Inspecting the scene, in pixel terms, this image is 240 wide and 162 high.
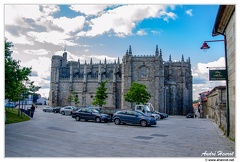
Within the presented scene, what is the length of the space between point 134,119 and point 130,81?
32.1 metres

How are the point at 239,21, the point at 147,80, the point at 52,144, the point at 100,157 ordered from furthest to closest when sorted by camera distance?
1. the point at 147,80
2. the point at 52,144
3. the point at 239,21
4. the point at 100,157

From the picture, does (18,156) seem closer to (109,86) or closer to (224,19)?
(224,19)

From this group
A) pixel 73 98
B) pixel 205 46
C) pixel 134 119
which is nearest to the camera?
pixel 205 46

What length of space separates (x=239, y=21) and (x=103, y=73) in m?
58.2

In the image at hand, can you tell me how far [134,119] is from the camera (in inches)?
739

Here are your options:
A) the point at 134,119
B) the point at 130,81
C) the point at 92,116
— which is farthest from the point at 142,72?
the point at 134,119

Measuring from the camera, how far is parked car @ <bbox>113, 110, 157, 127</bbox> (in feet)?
60.3

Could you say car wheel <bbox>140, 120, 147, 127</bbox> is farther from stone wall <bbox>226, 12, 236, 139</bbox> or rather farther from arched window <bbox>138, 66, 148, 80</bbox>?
arched window <bbox>138, 66, 148, 80</bbox>

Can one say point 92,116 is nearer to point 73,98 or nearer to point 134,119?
point 134,119

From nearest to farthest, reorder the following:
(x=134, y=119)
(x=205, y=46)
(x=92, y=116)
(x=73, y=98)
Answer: (x=205, y=46), (x=134, y=119), (x=92, y=116), (x=73, y=98)

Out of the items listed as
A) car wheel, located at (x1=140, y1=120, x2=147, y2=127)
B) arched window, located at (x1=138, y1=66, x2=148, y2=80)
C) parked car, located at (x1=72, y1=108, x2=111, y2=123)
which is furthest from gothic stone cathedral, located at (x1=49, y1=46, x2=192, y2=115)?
car wheel, located at (x1=140, y1=120, x2=147, y2=127)

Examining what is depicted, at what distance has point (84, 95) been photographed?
203 feet

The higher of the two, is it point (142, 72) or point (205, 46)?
point (142, 72)

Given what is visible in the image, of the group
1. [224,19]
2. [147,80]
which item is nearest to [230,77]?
[224,19]
